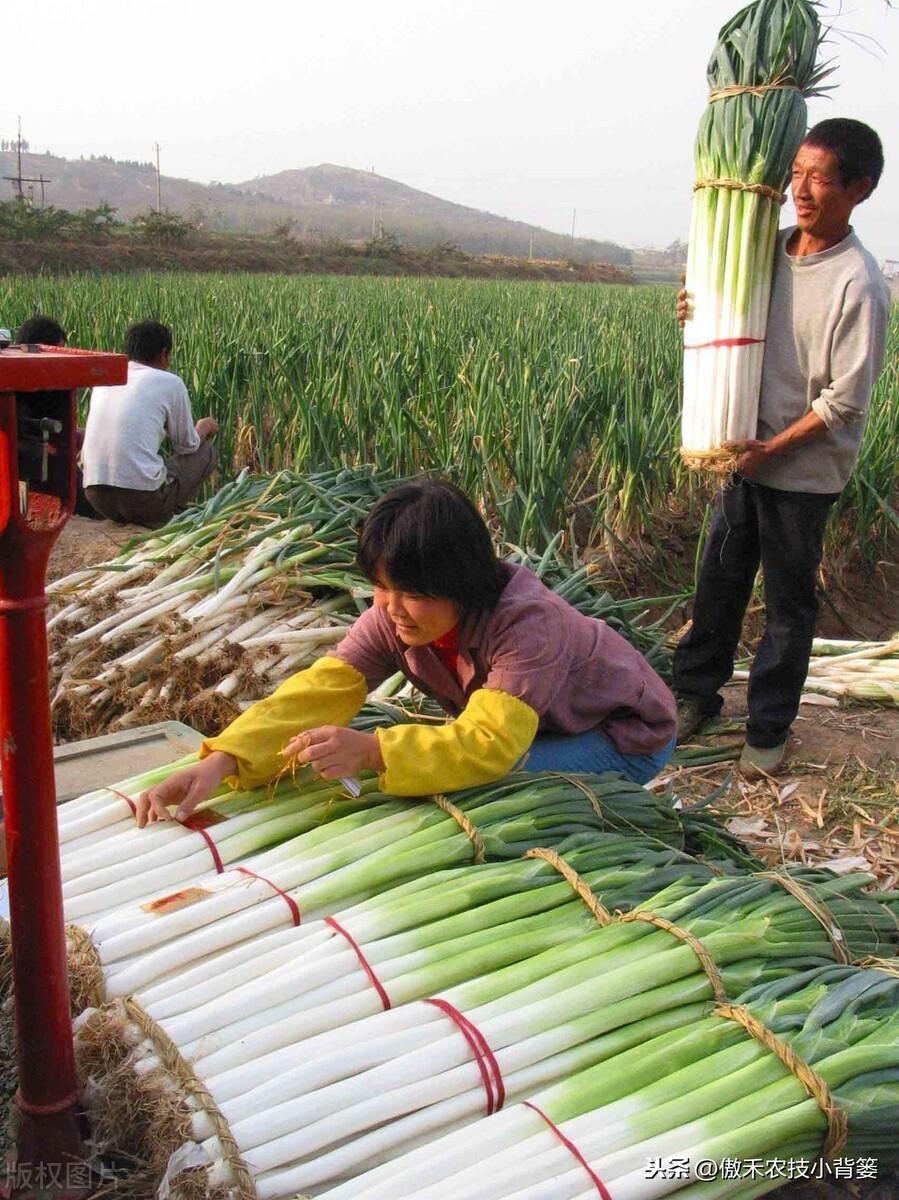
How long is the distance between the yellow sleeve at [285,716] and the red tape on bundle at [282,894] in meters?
0.21

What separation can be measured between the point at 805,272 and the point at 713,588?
937mm

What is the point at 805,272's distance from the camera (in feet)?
9.87

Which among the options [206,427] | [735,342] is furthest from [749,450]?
[206,427]

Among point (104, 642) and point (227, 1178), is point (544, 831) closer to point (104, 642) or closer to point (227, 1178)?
point (227, 1178)

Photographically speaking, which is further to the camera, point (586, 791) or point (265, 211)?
point (265, 211)

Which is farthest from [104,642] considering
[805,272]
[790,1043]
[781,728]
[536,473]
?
[790,1043]

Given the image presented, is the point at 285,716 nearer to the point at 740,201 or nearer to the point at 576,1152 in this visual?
the point at 576,1152

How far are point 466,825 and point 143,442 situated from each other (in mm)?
3739

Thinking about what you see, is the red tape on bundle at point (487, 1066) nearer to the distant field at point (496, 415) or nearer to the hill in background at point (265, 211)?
the distant field at point (496, 415)

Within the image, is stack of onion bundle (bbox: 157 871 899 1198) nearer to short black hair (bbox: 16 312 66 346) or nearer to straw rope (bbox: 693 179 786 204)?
straw rope (bbox: 693 179 786 204)

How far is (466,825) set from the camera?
72.6 inches

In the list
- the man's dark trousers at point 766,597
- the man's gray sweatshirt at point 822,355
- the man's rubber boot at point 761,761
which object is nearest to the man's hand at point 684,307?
the man's gray sweatshirt at point 822,355

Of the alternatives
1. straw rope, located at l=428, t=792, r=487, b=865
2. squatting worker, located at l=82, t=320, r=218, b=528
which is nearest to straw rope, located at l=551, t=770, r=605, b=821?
straw rope, located at l=428, t=792, r=487, b=865

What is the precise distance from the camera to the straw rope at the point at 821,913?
1.72 metres
